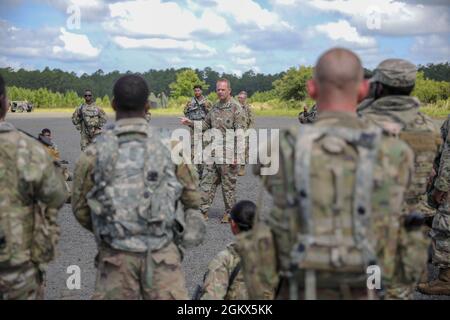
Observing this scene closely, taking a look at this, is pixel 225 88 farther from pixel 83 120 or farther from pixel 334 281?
pixel 334 281

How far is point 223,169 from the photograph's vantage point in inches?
340

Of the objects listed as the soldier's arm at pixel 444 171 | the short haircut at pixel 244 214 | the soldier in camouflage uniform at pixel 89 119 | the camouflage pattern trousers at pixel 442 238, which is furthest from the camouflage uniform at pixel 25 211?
the soldier in camouflage uniform at pixel 89 119

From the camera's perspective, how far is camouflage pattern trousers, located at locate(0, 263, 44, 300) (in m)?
3.06

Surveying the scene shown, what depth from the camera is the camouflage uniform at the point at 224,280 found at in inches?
149

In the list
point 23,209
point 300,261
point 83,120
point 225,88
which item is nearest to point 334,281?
point 300,261

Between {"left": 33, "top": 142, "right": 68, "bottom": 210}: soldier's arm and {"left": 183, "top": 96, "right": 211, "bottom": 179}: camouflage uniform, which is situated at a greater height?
{"left": 183, "top": 96, "right": 211, "bottom": 179}: camouflage uniform

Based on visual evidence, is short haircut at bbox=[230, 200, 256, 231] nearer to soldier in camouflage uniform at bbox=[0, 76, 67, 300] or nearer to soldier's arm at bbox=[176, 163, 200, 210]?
soldier's arm at bbox=[176, 163, 200, 210]

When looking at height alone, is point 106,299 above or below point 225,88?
below

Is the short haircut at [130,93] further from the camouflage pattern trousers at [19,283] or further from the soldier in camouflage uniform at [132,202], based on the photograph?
the camouflage pattern trousers at [19,283]

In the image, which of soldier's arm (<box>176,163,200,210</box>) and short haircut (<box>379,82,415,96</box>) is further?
short haircut (<box>379,82,415,96</box>)

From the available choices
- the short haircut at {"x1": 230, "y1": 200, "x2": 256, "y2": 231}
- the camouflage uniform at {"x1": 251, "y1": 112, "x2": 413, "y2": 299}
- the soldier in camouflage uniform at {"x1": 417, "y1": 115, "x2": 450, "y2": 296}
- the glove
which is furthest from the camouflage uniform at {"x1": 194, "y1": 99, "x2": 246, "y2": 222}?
the camouflage uniform at {"x1": 251, "y1": 112, "x2": 413, "y2": 299}

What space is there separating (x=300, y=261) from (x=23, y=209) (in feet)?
4.85

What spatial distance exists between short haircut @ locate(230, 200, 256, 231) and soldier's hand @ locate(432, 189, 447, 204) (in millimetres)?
2305
